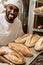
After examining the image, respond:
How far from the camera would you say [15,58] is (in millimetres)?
1353

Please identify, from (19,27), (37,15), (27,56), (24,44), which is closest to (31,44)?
(24,44)

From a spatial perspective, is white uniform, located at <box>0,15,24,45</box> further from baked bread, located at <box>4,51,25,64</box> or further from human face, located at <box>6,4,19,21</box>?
baked bread, located at <box>4,51,25,64</box>

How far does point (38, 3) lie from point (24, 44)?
0.68 meters

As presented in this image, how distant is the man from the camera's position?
1.85 m

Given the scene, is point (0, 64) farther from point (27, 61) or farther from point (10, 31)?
point (10, 31)

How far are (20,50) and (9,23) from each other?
1.53ft

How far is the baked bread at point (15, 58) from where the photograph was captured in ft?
4.37

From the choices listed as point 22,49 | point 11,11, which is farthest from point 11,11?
point 22,49

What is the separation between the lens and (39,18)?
7.54 ft

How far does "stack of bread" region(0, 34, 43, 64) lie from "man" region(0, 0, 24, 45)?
0.54ft

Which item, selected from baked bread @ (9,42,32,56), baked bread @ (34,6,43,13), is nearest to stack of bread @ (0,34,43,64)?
baked bread @ (9,42,32,56)

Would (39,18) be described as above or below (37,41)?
above

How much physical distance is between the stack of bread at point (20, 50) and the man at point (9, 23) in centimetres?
16

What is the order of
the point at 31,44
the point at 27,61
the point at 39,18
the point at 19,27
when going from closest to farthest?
the point at 27,61 → the point at 31,44 → the point at 19,27 → the point at 39,18
